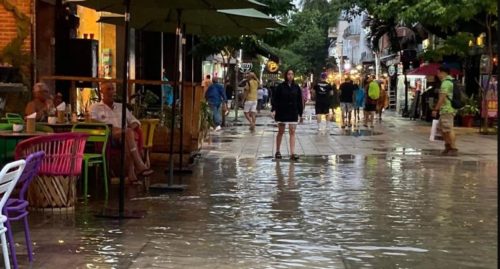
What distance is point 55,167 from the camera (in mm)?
7695

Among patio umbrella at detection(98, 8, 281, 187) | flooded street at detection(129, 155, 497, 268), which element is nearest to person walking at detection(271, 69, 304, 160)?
patio umbrella at detection(98, 8, 281, 187)

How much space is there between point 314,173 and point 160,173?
2385mm

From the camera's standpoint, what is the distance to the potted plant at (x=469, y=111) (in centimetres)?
2245

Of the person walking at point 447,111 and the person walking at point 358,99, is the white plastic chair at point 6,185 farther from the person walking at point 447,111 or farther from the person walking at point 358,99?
the person walking at point 358,99

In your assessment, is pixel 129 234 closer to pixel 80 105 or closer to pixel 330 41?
pixel 80 105

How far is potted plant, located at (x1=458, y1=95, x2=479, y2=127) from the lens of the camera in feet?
73.7

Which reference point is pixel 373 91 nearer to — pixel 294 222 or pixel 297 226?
pixel 294 222

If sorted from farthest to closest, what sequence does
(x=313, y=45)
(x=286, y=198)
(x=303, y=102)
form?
(x=313, y=45) → (x=303, y=102) → (x=286, y=198)

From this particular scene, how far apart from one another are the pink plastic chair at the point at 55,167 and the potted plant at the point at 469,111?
16.1 metres

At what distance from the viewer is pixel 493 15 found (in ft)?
65.6

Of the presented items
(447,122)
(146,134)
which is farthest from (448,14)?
(146,134)

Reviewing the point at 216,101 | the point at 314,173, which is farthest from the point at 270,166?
the point at 216,101

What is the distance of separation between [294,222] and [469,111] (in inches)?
645

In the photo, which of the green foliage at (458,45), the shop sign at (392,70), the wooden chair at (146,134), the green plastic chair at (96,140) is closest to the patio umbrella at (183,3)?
the green plastic chair at (96,140)
